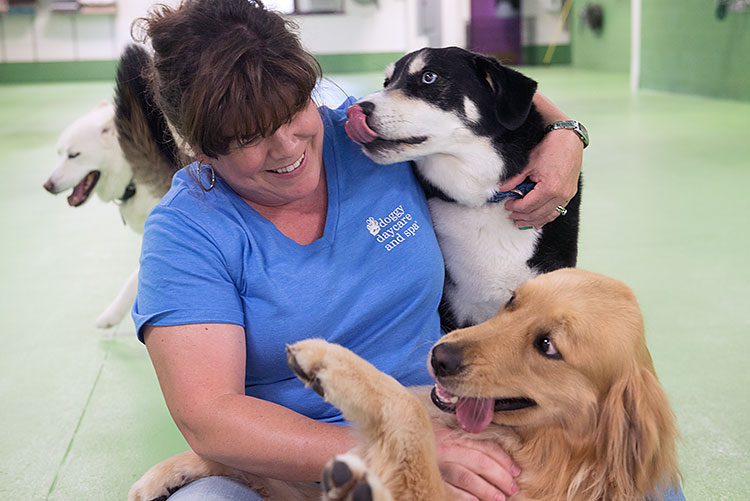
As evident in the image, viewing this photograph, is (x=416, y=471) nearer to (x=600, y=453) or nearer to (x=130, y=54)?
(x=600, y=453)

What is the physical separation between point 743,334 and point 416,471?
6.83 feet

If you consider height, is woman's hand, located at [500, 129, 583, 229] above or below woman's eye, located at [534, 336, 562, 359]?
above

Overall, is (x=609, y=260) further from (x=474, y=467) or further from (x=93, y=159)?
(x=93, y=159)

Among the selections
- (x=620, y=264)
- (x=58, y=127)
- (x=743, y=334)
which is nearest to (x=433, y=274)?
(x=743, y=334)

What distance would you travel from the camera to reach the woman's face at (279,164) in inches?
55.1

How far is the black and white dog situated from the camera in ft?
6.27

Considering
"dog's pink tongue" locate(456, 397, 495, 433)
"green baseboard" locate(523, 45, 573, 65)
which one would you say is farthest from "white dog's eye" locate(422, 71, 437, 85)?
"green baseboard" locate(523, 45, 573, 65)

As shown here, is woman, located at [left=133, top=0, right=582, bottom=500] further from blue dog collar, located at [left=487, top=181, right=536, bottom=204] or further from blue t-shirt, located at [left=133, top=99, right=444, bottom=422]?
blue dog collar, located at [left=487, top=181, right=536, bottom=204]

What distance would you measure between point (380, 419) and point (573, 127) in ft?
3.30

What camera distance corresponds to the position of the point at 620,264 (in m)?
3.59

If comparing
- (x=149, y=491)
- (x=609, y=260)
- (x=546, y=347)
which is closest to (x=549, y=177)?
(x=546, y=347)

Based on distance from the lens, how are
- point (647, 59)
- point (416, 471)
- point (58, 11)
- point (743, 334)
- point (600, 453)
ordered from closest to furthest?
point (416, 471)
point (600, 453)
point (743, 334)
point (647, 59)
point (58, 11)

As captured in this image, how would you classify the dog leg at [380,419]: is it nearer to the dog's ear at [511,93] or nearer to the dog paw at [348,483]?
the dog paw at [348,483]

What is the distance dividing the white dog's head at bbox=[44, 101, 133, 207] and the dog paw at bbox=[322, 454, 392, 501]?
2.68 meters
